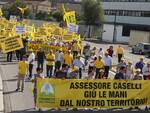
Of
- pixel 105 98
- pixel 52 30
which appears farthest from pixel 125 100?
pixel 52 30

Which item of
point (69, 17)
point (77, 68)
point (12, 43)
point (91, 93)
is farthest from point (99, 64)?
point (69, 17)

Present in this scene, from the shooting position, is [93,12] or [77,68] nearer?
[77,68]

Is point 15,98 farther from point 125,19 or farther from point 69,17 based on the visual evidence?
point 125,19

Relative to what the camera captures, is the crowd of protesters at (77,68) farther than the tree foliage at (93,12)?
No

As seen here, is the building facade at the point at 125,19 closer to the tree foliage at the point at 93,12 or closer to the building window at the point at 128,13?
the building window at the point at 128,13

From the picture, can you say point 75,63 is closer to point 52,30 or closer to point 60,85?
point 60,85

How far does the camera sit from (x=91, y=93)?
18609mm

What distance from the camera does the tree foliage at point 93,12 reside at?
99875 mm

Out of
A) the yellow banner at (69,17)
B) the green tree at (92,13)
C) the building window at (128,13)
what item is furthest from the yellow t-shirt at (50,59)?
the green tree at (92,13)

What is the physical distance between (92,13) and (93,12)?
268 mm

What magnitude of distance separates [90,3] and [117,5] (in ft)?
17.1

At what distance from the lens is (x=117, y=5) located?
102312 millimetres

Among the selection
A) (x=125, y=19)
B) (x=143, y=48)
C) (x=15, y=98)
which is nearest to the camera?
(x=15, y=98)

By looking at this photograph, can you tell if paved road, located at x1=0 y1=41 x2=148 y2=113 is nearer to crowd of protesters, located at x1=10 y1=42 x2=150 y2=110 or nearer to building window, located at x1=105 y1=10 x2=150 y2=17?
crowd of protesters, located at x1=10 y1=42 x2=150 y2=110
